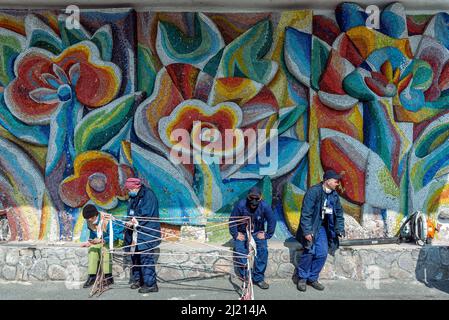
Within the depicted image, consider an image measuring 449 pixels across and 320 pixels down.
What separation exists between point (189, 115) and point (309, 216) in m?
2.57

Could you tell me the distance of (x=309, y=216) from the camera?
6598mm

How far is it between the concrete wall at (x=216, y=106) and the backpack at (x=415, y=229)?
0.28m

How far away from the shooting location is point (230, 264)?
7.04 metres

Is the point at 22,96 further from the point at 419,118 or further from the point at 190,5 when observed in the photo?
the point at 419,118

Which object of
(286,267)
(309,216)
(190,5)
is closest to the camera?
(309,216)

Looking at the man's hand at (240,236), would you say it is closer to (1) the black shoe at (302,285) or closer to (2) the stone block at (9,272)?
(1) the black shoe at (302,285)

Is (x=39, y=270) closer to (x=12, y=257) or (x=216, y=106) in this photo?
(x=12, y=257)

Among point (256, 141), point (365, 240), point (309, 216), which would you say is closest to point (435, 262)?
point (365, 240)

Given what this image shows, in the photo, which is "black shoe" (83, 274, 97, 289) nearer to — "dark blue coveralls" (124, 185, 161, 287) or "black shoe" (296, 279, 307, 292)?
"dark blue coveralls" (124, 185, 161, 287)

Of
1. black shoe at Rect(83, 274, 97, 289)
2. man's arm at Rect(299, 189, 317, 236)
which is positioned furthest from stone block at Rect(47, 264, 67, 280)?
man's arm at Rect(299, 189, 317, 236)

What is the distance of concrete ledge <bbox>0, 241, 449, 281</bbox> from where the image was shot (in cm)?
702

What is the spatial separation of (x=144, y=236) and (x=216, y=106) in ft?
7.99

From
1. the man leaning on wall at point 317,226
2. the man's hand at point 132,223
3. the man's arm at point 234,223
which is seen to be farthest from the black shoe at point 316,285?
the man's hand at point 132,223

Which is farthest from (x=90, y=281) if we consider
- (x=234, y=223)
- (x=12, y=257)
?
(x=234, y=223)
